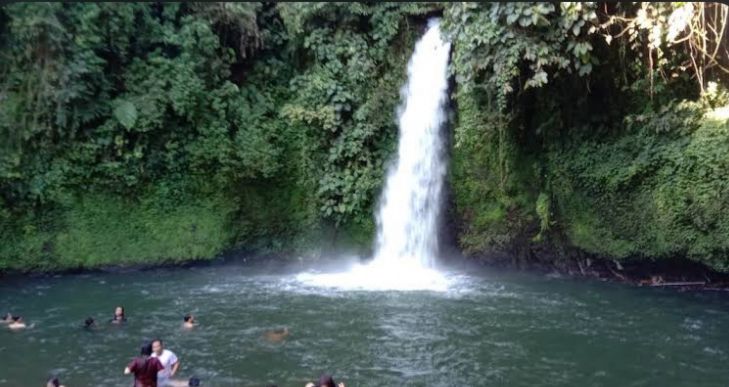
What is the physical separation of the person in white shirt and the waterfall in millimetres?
7704

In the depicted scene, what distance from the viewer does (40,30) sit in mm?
13250

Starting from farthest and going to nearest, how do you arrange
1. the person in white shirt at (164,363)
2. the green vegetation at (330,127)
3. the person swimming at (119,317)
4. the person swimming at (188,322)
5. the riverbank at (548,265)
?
the riverbank at (548,265) → the green vegetation at (330,127) → the person swimming at (119,317) → the person swimming at (188,322) → the person in white shirt at (164,363)

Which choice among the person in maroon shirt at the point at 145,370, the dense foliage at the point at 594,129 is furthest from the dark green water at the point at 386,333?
the dense foliage at the point at 594,129

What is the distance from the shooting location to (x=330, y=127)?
14.9 meters

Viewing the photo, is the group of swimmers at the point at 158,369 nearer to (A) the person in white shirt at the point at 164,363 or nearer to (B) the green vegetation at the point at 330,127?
(A) the person in white shirt at the point at 164,363

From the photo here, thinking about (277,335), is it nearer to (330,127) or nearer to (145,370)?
(145,370)

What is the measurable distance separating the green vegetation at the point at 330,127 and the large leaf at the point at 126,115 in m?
0.05

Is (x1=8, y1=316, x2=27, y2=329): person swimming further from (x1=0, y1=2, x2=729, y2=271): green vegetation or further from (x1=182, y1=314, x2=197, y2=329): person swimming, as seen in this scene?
(x1=0, y1=2, x2=729, y2=271): green vegetation

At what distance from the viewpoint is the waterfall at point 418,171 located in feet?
48.7

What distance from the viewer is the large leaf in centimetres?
1376

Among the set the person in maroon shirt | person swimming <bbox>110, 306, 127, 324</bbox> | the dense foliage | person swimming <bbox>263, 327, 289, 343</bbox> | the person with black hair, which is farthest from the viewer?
the dense foliage

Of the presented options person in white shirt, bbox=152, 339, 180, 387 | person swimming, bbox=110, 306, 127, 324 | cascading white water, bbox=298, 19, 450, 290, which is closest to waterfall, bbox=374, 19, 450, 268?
cascading white water, bbox=298, 19, 450, 290

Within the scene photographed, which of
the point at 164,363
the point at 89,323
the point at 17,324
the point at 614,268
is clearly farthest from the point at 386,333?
the point at 614,268

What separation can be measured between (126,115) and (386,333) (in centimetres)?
756
